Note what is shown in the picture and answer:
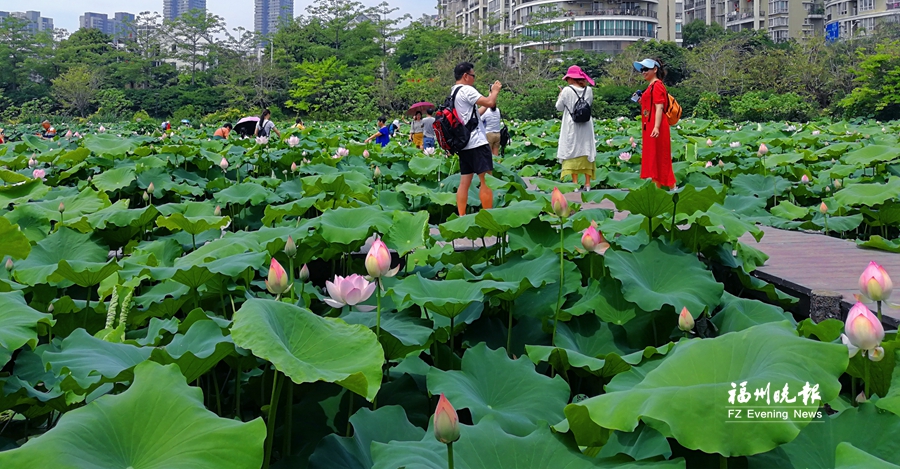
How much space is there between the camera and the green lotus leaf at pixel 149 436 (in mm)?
1132

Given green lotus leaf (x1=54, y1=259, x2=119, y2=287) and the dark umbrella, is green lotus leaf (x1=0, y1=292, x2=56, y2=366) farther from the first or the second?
the dark umbrella

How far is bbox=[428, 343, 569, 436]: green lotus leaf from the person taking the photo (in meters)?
1.58

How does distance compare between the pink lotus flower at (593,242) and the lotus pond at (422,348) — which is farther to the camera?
the pink lotus flower at (593,242)

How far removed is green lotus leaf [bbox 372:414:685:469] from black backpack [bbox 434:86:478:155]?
3.81 m

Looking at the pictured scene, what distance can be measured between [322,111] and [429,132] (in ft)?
85.1

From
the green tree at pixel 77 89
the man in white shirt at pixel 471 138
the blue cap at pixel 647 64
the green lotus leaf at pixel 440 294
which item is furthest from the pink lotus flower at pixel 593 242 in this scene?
the green tree at pixel 77 89

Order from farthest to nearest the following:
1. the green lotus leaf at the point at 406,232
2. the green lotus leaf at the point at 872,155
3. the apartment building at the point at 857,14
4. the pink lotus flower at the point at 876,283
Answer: the apartment building at the point at 857,14
the green lotus leaf at the point at 872,155
the green lotus leaf at the point at 406,232
the pink lotus flower at the point at 876,283

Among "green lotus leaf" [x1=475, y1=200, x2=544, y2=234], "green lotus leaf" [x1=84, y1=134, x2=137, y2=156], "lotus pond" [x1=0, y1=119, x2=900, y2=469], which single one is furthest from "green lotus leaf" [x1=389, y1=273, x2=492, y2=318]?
"green lotus leaf" [x1=84, y1=134, x2=137, y2=156]

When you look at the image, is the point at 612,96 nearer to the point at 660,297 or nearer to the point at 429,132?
the point at 429,132

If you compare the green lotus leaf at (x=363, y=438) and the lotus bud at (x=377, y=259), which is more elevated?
the lotus bud at (x=377, y=259)

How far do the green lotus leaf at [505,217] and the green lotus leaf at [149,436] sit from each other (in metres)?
1.49

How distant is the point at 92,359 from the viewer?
1598mm

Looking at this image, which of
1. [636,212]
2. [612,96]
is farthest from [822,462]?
[612,96]

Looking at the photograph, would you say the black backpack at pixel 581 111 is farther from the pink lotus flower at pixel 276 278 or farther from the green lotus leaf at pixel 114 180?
the pink lotus flower at pixel 276 278
